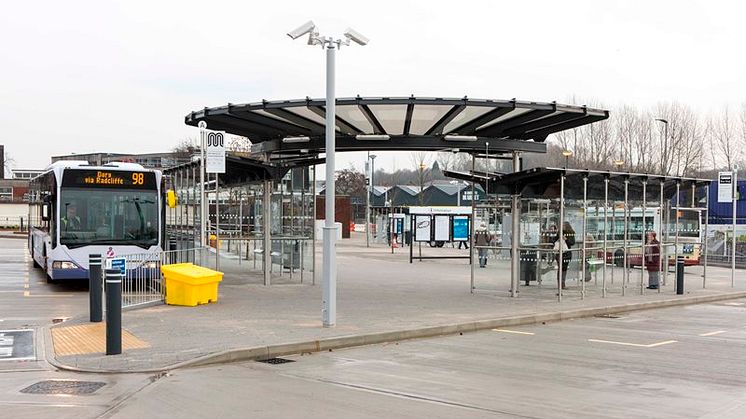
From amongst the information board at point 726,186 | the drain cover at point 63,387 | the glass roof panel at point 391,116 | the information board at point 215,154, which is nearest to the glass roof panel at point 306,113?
the glass roof panel at point 391,116

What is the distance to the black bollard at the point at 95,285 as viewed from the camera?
13.0 metres

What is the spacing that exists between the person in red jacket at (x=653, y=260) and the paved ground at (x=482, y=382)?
27.7ft

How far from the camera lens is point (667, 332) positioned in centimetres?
1423

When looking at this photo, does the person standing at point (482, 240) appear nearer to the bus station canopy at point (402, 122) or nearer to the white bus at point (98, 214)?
the bus station canopy at point (402, 122)

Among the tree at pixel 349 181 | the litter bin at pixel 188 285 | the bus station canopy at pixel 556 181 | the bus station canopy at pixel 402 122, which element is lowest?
the litter bin at pixel 188 285

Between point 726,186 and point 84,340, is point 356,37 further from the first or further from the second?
point 726,186

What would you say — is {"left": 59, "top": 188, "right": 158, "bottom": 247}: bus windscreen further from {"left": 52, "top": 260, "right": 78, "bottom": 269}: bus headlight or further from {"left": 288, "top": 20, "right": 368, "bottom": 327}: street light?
{"left": 288, "top": 20, "right": 368, "bottom": 327}: street light

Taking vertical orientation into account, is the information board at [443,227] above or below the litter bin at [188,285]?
above

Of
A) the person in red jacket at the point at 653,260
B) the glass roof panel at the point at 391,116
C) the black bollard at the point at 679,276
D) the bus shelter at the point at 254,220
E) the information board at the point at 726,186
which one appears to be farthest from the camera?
the information board at the point at 726,186

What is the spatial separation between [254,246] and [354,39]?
1055 cm

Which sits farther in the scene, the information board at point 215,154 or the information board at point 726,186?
the information board at point 726,186

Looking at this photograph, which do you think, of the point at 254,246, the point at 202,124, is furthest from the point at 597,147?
the point at 202,124

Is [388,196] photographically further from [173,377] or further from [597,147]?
[173,377]

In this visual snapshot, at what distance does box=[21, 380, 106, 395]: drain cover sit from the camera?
8516mm
